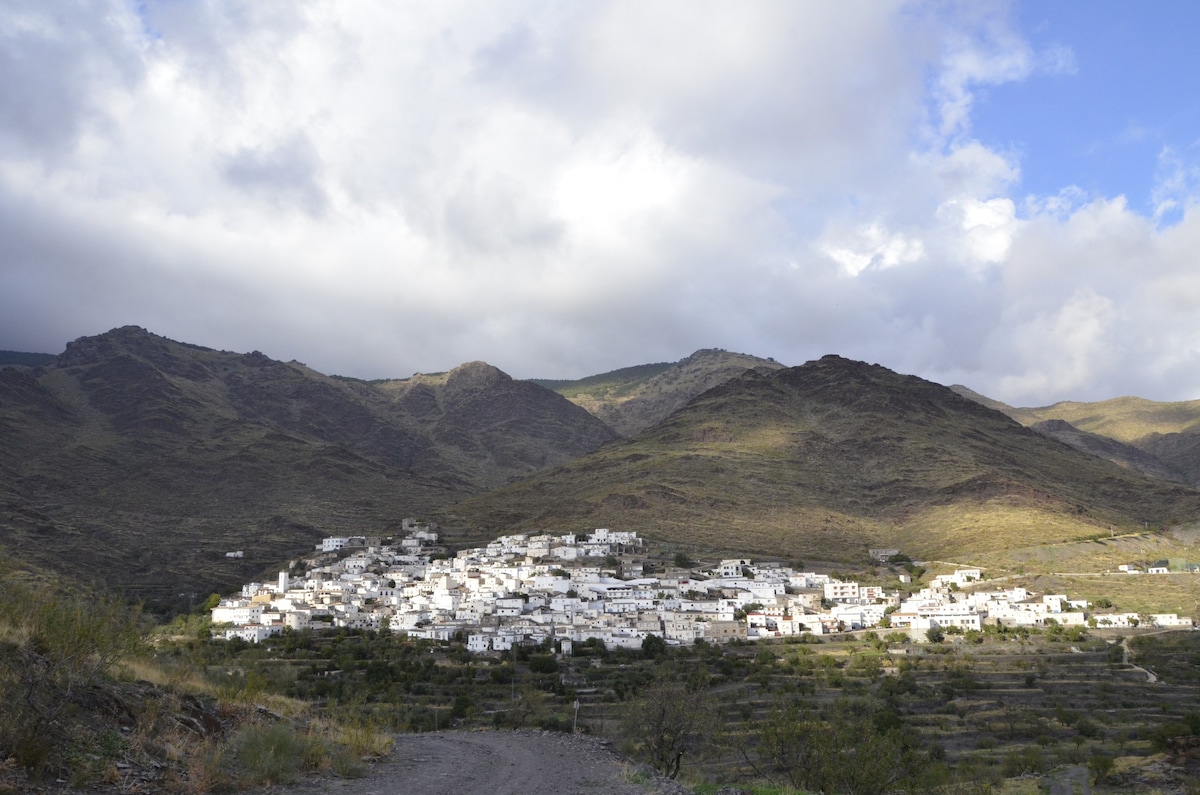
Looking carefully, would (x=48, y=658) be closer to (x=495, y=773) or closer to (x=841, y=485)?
(x=495, y=773)

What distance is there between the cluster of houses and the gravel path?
35.9m

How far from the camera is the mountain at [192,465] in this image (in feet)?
263

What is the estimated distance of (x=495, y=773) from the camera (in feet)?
38.2

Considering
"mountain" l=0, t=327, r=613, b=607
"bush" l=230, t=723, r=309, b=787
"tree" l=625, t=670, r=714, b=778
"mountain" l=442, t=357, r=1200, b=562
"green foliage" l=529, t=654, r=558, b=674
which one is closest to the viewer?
"bush" l=230, t=723, r=309, b=787

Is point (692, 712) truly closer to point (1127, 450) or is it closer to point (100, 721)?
point (100, 721)

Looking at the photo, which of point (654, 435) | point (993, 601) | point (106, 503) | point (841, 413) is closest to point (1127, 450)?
point (841, 413)

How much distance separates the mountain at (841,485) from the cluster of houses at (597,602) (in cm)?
1233

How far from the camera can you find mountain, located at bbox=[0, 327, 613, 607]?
80.2m

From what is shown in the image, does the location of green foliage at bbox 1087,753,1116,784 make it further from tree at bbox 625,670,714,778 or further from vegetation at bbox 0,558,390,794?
vegetation at bbox 0,558,390,794

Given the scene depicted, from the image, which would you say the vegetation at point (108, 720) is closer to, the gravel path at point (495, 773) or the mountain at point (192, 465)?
the gravel path at point (495, 773)

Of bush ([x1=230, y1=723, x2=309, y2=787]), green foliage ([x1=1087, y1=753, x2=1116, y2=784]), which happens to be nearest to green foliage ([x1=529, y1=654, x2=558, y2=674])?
green foliage ([x1=1087, y1=753, x2=1116, y2=784])

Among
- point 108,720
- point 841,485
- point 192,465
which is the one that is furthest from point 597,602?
point 192,465

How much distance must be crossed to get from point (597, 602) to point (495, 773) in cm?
5172

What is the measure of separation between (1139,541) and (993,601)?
2758 cm
